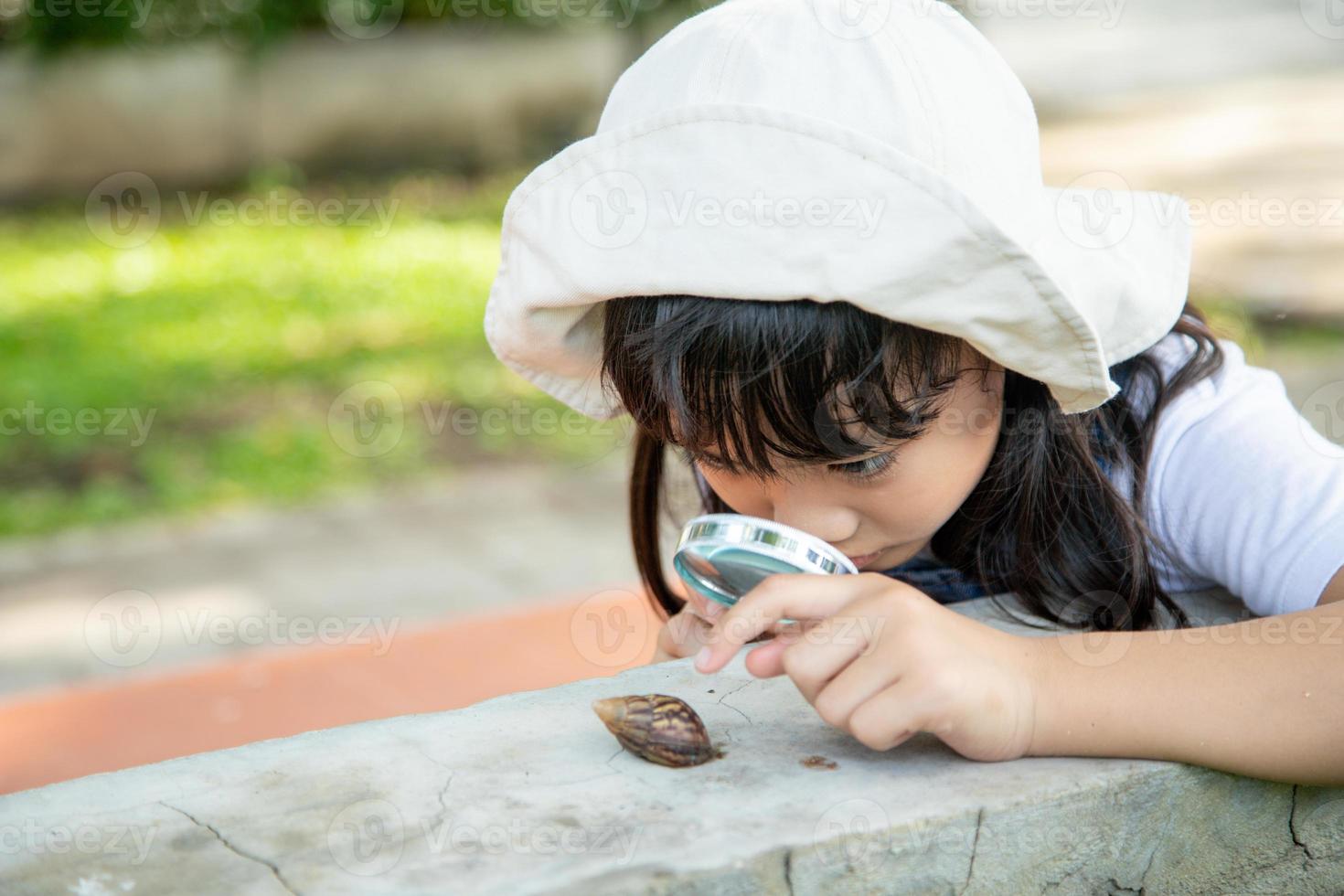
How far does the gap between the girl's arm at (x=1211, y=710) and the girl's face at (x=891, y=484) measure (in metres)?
0.23

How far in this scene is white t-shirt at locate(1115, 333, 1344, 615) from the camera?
135cm

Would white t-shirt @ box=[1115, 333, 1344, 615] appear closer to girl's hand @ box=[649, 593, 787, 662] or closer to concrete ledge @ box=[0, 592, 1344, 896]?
concrete ledge @ box=[0, 592, 1344, 896]

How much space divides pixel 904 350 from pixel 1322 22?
11.3 metres

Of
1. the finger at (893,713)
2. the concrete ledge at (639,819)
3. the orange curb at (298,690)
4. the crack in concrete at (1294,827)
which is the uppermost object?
the finger at (893,713)

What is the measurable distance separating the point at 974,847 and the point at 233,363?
399cm

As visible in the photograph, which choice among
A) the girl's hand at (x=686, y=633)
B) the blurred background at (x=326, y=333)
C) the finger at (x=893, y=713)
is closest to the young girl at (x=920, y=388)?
the finger at (x=893, y=713)

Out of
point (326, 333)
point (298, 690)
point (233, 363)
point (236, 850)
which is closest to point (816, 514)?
point (236, 850)

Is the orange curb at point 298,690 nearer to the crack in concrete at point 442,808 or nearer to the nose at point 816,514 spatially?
the nose at point 816,514

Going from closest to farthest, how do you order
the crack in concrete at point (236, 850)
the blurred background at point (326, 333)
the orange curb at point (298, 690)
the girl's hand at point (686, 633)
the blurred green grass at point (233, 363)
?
the crack in concrete at point (236, 850)
the girl's hand at point (686, 633)
the orange curb at point (298, 690)
the blurred background at point (326, 333)
the blurred green grass at point (233, 363)

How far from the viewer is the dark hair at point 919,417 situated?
4.09 feet

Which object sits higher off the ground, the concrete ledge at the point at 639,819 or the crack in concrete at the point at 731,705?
the concrete ledge at the point at 639,819

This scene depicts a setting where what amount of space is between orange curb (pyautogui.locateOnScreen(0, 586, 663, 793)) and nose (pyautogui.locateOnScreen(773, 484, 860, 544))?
984 mm

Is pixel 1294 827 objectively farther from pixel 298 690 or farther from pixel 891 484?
pixel 298 690

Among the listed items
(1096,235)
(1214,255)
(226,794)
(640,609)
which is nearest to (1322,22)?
(1214,255)
